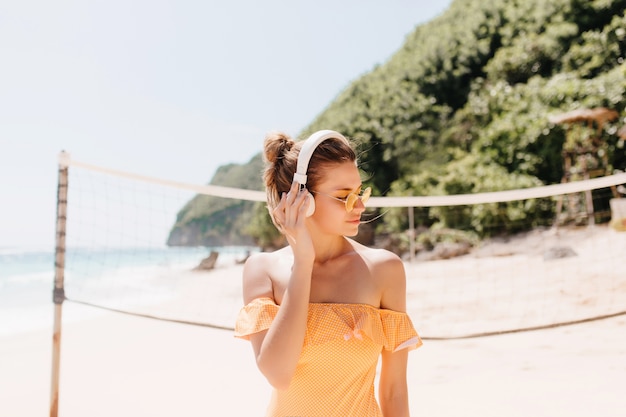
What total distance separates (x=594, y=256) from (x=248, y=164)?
131ft

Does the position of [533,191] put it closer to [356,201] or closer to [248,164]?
[356,201]

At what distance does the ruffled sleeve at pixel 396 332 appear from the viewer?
49.4 inches

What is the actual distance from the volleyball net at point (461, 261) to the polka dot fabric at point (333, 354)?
7.69 ft

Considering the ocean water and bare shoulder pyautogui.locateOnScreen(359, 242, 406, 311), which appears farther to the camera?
the ocean water

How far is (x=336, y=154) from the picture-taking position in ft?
4.21

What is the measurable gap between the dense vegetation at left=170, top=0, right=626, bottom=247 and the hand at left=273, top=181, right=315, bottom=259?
1186cm

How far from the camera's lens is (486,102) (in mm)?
18781

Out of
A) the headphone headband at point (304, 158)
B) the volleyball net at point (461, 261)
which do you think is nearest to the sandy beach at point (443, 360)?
the volleyball net at point (461, 261)

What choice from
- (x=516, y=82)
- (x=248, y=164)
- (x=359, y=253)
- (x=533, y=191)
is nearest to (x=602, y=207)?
(x=516, y=82)

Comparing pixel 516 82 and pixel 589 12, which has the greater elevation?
pixel 589 12

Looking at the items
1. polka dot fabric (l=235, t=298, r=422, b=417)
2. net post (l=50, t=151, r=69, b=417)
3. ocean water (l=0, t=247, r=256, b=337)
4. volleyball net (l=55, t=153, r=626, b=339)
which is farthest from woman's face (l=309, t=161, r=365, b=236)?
ocean water (l=0, t=247, r=256, b=337)

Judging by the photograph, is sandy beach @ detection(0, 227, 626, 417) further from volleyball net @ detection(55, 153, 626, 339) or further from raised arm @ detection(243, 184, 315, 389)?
raised arm @ detection(243, 184, 315, 389)

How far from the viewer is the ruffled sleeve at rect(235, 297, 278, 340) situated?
121cm

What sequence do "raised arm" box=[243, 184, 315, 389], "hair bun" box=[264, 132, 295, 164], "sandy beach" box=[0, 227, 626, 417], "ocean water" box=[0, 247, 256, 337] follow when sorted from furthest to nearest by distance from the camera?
1. "ocean water" box=[0, 247, 256, 337]
2. "sandy beach" box=[0, 227, 626, 417]
3. "hair bun" box=[264, 132, 295, 164]
4. "raised arm" box=[243, 184, 315, 389]
